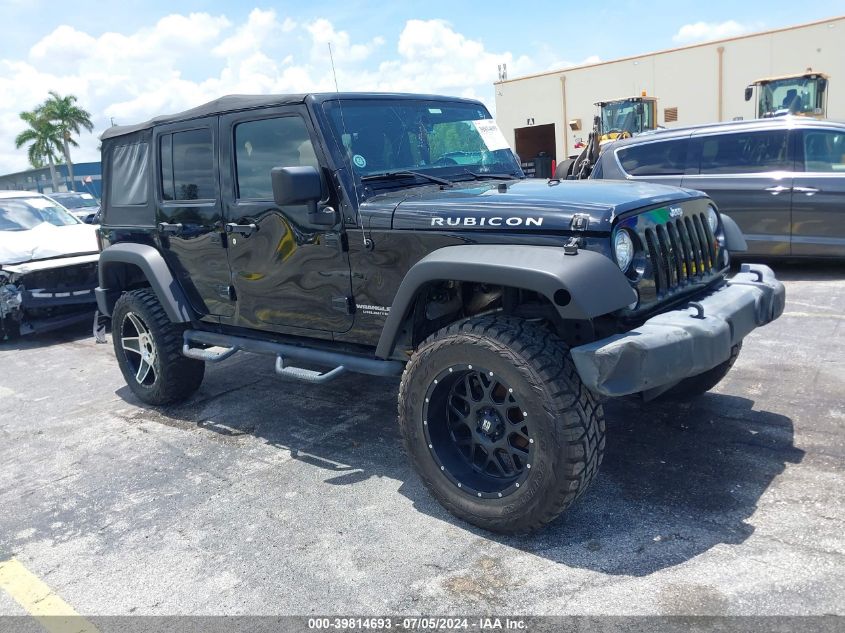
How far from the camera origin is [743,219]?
A: 25.7 ft

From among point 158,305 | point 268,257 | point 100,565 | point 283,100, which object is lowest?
point 100,565

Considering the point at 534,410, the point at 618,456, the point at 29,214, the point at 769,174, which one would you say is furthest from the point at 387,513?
the point at 29,214

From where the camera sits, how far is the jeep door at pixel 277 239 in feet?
12.4

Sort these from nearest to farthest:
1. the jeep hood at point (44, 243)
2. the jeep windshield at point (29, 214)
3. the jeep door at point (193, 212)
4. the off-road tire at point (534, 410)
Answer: the off-road tire at point (534, 410), the jeep door at point (193, 212), the jeep hood at point (44, 243), the jeep windshield at point (29, 214)

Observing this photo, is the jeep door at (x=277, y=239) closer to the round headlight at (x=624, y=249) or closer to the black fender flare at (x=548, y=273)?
the black fender flare at (x=548, y=273)

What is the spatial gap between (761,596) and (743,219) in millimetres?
6221

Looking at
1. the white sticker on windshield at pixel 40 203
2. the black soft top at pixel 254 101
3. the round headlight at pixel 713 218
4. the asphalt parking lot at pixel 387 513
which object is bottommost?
the asphalt parking lot at pixel 387 513

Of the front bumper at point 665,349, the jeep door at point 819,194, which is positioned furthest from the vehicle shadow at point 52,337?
the jeep door at point 819,194

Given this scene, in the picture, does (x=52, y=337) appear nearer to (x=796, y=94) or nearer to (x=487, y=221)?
(x=487, y=221)

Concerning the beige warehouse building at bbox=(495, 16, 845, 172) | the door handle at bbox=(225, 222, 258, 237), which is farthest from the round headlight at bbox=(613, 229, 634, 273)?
the beige warehouse building at bbox=(495, 16, 845, 172)

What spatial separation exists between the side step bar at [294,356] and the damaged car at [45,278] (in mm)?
3691

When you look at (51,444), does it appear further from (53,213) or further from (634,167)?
(634,167)

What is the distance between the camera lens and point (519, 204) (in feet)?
10.2

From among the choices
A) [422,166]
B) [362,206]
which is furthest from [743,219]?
[362,206]
